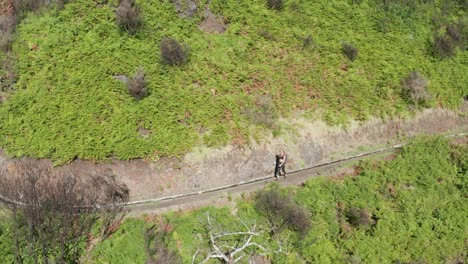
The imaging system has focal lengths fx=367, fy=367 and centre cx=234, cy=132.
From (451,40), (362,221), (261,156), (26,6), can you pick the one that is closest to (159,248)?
(261,156)

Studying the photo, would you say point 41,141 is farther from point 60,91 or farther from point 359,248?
point 359,248

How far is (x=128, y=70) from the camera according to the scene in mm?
20094

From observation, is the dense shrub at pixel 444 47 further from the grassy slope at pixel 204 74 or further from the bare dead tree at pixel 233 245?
the bare dead tree at pixel 233 245

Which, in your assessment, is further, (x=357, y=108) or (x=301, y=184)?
(x=357, y=108)

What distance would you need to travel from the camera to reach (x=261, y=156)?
65.1 ft

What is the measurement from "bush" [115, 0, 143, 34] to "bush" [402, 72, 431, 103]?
55.4ft

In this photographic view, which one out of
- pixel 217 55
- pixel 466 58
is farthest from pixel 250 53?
pixel 466 58

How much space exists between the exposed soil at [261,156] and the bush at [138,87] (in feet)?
11.8

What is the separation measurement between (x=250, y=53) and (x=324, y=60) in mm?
4844

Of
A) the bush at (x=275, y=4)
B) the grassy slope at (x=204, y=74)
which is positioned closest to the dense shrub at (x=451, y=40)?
the grassy slope at (x=204, y=74)

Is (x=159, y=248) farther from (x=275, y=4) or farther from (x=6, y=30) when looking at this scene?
(x=275, y=4)

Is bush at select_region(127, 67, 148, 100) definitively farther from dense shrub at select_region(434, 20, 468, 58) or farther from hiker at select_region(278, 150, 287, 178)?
dense shrub at select_region(434, 20, 468, 58)

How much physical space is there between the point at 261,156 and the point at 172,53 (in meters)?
7.64

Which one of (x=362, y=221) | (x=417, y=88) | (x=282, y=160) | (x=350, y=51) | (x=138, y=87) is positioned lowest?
(x=362, y=221)
